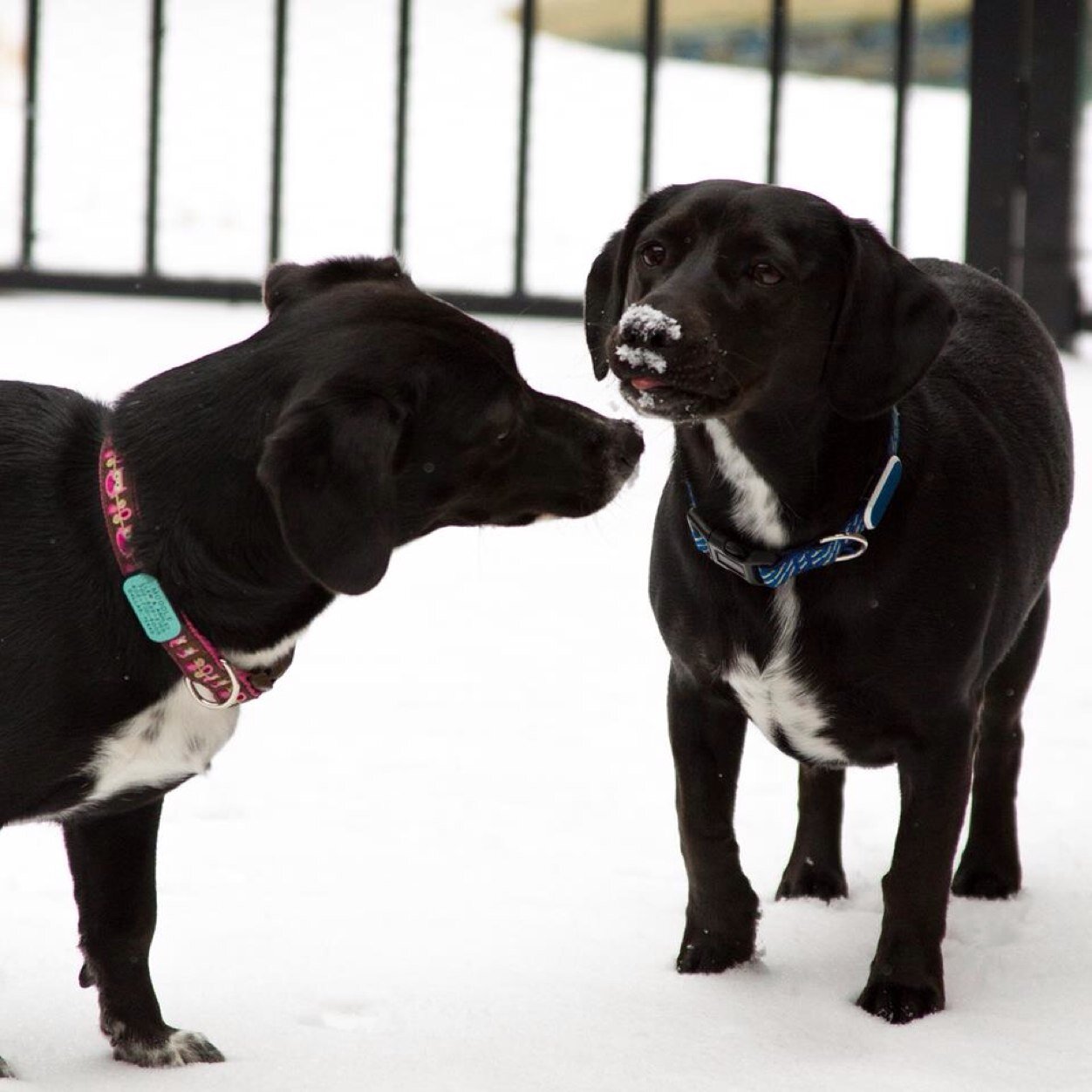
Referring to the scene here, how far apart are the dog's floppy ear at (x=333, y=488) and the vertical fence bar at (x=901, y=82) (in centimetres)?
490

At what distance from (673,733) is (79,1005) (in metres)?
1.01

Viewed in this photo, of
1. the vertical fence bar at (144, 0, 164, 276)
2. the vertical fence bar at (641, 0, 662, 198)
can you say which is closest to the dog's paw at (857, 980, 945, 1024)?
the vertical fence bar at (641, 0, 662, 198)

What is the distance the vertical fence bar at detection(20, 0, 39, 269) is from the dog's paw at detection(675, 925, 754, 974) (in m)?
4.99

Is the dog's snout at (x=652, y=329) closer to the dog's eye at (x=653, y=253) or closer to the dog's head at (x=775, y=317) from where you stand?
the dog's head at (x=775, y=317)

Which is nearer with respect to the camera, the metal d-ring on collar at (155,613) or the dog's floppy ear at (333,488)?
the dog's floppy ear at (333,488)

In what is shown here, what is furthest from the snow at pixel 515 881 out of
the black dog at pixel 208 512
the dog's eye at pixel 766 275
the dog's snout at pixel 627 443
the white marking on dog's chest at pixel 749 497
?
the dog's eye at pixel 766 275

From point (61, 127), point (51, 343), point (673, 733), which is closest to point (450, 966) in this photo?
point (673, 733)

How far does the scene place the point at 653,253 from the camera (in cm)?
299

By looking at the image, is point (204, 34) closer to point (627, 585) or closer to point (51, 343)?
point (51, 343)

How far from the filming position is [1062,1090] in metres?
2.63

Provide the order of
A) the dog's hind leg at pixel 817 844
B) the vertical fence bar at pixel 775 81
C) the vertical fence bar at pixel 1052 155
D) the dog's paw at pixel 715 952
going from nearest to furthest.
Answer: the dog's paw at pixel 715 952, the dog's hind leg at pixel 817 844, the vertical fence bar at pixel 1052 155, the vertical fence bar at pixel 775 81

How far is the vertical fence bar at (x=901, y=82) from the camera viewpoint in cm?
687

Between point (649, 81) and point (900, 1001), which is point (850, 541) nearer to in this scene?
point (900, 1001)

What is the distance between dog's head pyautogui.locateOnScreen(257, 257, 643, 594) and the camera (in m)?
2.33
